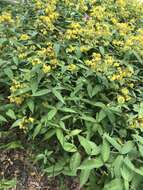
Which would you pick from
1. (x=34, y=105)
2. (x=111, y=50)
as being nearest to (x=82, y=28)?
(x=111, y=50)

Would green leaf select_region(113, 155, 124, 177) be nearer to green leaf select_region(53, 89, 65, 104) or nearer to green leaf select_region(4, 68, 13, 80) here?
green leaf select_region(53, 89, 65, 104)

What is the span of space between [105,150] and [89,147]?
0.36 feet

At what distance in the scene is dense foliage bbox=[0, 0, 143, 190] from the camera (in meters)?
2.75

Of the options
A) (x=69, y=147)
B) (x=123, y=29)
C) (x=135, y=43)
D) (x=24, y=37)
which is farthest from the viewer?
(x=123, y=29)

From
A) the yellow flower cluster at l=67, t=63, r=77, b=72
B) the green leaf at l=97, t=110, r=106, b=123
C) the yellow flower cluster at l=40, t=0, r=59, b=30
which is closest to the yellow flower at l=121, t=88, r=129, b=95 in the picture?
the green leaf at l=97, t=110, r=106, b=123

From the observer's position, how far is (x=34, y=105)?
306 cm

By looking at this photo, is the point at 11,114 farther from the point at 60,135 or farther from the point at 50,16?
the point at 50,16

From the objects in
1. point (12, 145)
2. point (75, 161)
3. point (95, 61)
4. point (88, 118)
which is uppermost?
point (95, 61)

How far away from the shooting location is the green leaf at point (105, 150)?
2.66 meters

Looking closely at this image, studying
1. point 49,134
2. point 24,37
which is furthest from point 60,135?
point 24,37

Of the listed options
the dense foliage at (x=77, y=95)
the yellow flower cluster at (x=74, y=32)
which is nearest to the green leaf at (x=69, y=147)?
the dense foliage at (x=77, y=95)

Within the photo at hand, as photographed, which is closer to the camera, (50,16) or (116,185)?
(116,185)

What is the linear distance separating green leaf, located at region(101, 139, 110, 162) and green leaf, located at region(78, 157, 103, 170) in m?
0.03

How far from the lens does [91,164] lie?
264cm
